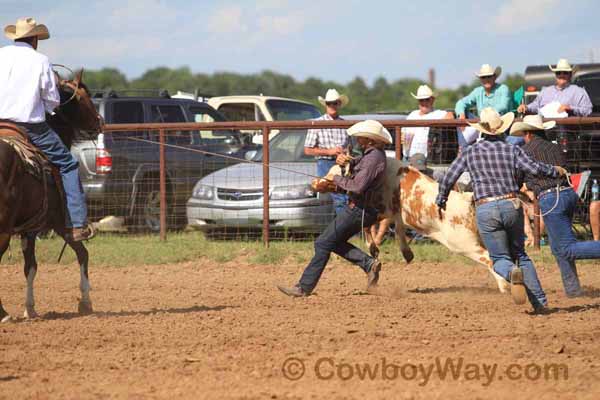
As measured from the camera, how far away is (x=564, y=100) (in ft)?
43.1

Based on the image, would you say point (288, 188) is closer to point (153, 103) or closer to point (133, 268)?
point (133, 268)

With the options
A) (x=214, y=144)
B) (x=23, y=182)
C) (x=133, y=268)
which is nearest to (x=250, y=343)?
(x=23, y=182)

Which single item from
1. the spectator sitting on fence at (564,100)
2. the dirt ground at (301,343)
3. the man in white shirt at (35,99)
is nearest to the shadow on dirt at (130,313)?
the dirt ground at (301,343)

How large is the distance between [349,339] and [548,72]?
10.5 m

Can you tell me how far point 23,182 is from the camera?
8523mm

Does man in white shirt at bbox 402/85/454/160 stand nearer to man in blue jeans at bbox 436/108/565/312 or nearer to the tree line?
man in blue jeans at bbox 436/108/565/312

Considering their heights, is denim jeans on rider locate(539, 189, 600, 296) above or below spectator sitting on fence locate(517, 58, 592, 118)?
below

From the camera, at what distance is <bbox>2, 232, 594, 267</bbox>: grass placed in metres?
12.6

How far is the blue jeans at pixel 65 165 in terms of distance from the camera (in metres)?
8.78

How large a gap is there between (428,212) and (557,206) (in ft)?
4.14

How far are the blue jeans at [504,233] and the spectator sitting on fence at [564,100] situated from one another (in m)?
4.70

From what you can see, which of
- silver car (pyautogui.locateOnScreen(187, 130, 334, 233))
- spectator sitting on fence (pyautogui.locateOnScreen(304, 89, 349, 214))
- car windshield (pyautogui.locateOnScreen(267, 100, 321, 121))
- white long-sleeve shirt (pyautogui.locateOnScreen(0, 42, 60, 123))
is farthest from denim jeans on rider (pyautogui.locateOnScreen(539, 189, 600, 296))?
car windshield (pyautogui.locateOnScreen(267, 100, 321, 121))

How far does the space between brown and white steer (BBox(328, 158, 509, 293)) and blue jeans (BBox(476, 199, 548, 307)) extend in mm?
663

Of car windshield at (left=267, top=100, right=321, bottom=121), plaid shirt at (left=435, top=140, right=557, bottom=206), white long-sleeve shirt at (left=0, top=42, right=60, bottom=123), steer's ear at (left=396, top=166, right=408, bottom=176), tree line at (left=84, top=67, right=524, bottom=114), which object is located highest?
white long-sleeve shirt at (left=0, top=42, right=60, bottom=123)
